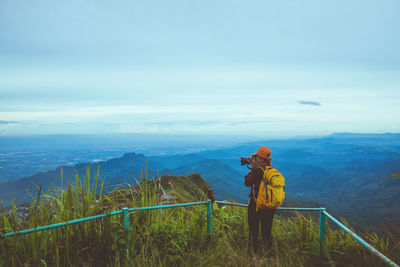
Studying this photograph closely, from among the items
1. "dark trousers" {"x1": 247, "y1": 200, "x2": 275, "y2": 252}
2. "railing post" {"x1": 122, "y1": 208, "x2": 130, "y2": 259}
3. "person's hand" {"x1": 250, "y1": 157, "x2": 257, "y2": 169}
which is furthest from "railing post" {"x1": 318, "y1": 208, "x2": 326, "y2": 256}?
"railing post" {"x1": 122, "y1": 208, "x2": 130, "y2": 259}

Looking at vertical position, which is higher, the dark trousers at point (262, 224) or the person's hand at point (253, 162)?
the person's hand at point (253, 162)

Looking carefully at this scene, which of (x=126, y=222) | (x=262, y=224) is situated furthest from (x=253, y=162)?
(x=126, y=222)

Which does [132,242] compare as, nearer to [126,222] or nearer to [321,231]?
[126,222]

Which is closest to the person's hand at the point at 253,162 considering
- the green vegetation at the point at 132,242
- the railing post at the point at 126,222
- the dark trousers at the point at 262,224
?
the dark trousers at the point at 262,224

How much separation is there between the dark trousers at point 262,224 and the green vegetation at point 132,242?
0.65 ft

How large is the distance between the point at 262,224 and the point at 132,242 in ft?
7.50

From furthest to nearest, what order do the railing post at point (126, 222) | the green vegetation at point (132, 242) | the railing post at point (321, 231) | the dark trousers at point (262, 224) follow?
the dark trousers at point (262, 224)
the railing post at point (321, 231)
the railing post at point (126, 222)
the green vegetation at point (132, 242)

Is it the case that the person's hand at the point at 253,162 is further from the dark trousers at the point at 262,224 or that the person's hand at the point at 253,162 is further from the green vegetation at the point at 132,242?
the green vegetation at the point at 132,242

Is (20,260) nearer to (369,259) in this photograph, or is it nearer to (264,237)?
(264,237)

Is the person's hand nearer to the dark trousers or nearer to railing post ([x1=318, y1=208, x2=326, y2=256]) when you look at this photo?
the dark trousers

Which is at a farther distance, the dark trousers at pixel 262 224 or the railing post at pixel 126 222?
the dark trousers at pixel 262 224

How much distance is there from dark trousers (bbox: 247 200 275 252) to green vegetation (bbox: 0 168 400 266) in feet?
0.65

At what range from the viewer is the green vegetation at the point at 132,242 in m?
3.18

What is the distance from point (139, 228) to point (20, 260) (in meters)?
1.53
